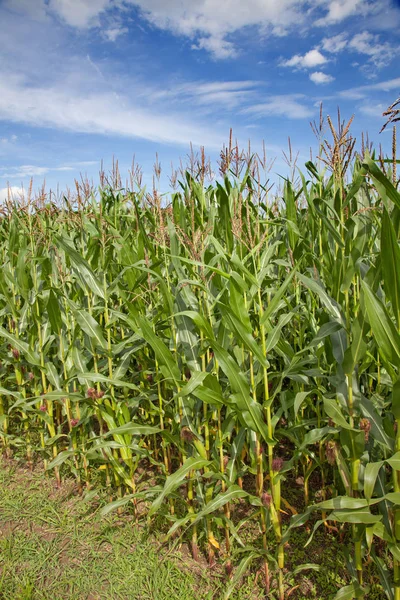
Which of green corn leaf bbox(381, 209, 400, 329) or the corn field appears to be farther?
the corn field

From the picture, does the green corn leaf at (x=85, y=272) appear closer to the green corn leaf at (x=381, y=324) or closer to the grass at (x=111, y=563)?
the grass at (x=111, y=563)

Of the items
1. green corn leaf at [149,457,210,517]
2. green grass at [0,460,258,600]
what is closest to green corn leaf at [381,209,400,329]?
green corn leaf at [149,457,210,517]

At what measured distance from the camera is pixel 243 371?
258 centimetres

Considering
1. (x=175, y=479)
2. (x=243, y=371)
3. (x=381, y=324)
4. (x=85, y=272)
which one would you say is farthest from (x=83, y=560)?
(x=381, y=324)

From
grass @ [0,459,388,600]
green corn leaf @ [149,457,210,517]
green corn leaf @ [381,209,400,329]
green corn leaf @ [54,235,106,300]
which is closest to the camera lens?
green corn leaf @ [381,209,400,329]

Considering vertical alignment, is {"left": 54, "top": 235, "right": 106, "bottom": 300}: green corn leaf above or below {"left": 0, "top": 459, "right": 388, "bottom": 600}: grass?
above

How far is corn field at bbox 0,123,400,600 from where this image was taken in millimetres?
2064

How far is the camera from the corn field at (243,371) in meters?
2.06

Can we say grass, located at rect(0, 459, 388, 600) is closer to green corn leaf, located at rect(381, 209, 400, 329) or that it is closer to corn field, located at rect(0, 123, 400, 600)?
corn field, located at rect(0, 123, 400, 600)

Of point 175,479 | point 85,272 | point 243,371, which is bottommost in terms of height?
point 175,479

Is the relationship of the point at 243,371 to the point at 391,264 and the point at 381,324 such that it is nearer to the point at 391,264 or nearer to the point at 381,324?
the point at 381,324

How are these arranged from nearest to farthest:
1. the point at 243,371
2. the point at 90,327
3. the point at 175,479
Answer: the point at 175,479 → the point at 243,371 → the point at 90,327

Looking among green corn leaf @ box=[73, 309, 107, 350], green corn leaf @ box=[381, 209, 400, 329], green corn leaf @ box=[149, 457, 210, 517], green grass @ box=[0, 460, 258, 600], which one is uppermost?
green corn leaf @ box=[381, 209, 400, 329]

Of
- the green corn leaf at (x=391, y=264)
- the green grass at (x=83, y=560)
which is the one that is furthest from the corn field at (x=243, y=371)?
the green grass at (x=83, y=560)
